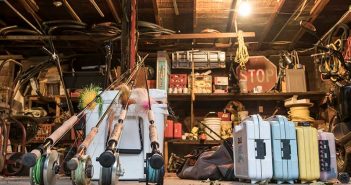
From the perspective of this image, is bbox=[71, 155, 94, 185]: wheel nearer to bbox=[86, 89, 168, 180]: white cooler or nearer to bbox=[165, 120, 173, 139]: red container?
bbox=[86, 89, 168, 180]: white cooler

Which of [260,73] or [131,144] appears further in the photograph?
[260,73]

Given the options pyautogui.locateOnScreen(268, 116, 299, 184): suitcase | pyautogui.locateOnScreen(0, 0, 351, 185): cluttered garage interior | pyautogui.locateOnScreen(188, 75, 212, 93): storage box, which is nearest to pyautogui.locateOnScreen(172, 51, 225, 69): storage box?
pyautogui.locateOnScreen(0, 0, 351, 185): cluttered garage interior

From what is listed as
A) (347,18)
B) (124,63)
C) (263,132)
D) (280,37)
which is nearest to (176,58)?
(280,37)

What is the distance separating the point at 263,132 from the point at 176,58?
409 centimetres

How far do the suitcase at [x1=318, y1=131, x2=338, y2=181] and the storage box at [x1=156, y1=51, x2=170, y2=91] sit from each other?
3.58 metres

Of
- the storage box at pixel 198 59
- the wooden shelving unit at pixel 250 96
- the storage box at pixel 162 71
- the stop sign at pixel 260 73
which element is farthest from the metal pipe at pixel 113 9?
the stop sign at pixel 260 73

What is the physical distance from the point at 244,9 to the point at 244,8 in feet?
0.10

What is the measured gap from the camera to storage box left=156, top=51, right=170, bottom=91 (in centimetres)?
608

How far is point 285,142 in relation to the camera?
2557mm

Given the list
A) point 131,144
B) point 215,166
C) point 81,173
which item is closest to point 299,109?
point 215,166

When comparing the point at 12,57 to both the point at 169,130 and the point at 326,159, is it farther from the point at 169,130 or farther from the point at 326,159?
the point at 326,159

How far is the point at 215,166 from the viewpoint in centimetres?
313

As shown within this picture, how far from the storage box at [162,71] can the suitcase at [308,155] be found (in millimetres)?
3659

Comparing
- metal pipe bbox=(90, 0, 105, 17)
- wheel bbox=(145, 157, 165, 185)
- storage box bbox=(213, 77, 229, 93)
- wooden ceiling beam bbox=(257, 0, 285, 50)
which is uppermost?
metal pipe bbox=(90, 0, 105, 17)
